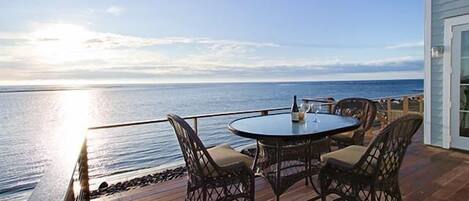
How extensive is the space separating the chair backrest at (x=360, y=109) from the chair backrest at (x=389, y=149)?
1.05m

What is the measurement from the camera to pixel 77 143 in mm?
1775

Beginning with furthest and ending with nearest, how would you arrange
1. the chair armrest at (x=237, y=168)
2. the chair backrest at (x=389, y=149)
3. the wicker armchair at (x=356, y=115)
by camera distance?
the wicker armchair at (x=356, y=115), the chair armrest at (x=237, y=168), the chair backrest at (x=389, y=149)

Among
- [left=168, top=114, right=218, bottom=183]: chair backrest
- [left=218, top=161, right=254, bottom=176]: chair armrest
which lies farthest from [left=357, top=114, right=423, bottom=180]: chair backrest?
[left=168, top=114, right=218, bottom=183]: chair backrest

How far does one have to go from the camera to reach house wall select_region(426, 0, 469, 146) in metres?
4.51

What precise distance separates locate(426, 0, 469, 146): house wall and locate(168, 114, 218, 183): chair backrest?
4274 mm

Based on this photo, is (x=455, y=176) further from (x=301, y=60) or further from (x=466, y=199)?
(x=301, y=60)

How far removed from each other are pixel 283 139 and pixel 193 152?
2.26 feet

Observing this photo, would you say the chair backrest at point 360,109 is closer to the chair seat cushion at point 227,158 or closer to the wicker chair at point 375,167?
the wicker chair at point 375,167

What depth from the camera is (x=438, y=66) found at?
4656mm

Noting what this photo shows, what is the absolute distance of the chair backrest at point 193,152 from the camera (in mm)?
2074

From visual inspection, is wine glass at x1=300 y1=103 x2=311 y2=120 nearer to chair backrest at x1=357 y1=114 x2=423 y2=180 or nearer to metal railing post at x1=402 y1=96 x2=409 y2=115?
chair backrest at x1=357 y1=114 x2=423 y2=180

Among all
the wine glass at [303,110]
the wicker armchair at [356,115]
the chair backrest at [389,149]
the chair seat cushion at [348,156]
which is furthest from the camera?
the wicker armchair at [356,115]

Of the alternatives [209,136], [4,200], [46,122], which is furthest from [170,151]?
[46,122]

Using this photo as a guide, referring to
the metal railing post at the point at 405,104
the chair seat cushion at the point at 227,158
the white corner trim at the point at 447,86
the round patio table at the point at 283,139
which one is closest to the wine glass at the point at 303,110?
the round patio table at the point at 283,139
